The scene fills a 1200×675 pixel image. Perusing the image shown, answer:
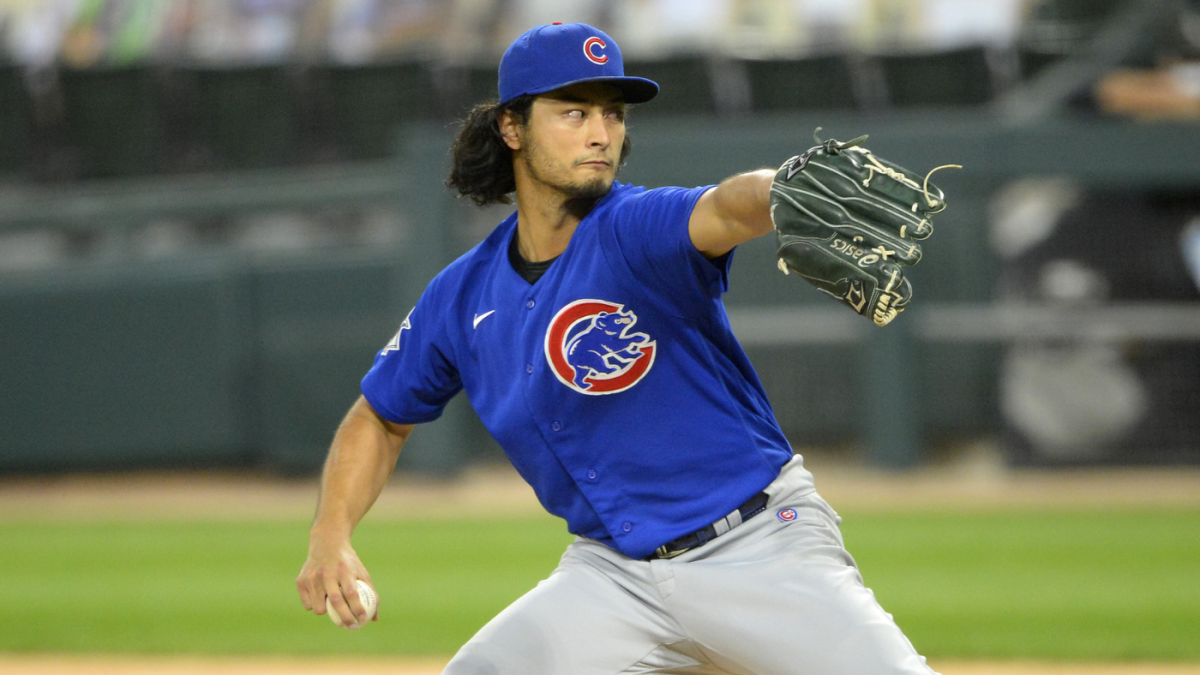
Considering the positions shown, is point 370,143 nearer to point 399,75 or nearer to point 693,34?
point 399,75

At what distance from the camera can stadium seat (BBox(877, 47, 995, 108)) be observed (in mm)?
10445

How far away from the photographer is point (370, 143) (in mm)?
10914

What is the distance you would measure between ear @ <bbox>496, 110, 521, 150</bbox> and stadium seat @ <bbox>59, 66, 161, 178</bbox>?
9083mm

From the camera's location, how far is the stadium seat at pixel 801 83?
10508mm

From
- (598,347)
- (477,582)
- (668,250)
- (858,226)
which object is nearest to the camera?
(858,226)

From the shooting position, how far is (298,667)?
4793 millimetres

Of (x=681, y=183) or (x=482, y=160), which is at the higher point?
(x=482, y=160)

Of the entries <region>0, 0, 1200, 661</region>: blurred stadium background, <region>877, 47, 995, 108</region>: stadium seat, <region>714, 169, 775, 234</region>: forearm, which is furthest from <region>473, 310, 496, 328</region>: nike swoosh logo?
<region>877, 47, 995, 108</region>: stadium seat

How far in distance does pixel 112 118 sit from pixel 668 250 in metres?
9.87

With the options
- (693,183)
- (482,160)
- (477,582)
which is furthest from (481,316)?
(693,183)

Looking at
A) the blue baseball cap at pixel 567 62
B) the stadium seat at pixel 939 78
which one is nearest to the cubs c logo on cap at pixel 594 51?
the blue baseball cap at pixel 567 62

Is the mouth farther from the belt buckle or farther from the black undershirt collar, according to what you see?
the belt buckle

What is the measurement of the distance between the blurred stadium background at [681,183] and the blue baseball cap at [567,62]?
5561mm

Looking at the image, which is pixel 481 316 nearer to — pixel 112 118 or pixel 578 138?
pixel 578 138
